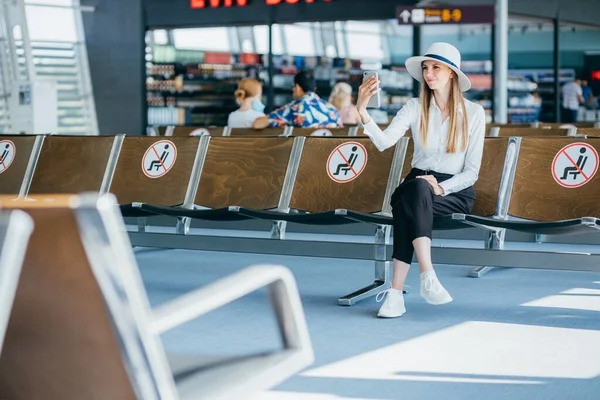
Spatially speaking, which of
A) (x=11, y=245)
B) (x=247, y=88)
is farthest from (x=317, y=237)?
(x=11, y=245)

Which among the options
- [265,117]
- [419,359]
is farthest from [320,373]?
[265,117]

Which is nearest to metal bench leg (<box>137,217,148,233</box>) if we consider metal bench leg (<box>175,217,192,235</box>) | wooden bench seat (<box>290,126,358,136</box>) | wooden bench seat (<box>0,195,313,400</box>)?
metal bench leg (<box>175,217,192,235</box>)

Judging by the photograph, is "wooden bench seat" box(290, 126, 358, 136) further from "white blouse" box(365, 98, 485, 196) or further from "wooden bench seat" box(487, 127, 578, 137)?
"white blouse" box(365, 98, 485, 196)

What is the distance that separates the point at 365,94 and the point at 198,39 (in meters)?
13.2

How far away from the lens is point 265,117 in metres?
7.31

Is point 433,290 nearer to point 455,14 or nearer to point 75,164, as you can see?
point 75,164

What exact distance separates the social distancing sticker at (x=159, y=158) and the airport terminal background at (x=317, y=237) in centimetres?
15

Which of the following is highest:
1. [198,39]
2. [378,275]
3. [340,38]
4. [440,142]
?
[198,39]

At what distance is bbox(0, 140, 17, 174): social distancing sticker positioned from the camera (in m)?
5.91

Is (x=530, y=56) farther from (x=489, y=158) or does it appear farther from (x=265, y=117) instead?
(x=489, y=158)

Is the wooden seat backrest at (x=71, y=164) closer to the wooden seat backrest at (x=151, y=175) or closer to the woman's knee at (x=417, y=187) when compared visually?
the wooden seat backrest at (x=151, y=175)

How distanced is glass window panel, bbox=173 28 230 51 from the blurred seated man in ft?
32.8

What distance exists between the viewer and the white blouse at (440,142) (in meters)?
4.41

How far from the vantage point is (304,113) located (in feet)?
23.5
